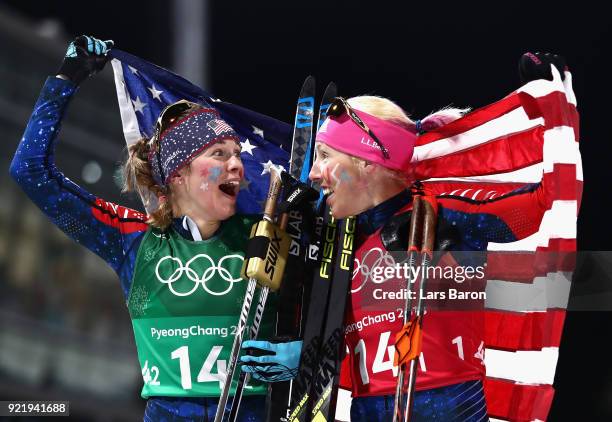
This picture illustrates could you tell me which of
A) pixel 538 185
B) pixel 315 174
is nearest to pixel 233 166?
pixel 315 174

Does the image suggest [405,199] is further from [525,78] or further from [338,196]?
[525,78]

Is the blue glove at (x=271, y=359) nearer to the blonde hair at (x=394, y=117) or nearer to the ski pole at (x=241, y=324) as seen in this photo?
the ski pole at (x=241, y=324)

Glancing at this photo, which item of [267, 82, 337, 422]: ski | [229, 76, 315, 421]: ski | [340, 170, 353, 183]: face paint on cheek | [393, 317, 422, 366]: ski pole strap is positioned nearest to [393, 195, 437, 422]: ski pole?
[393, 317, 422, 366]: ski pole strap

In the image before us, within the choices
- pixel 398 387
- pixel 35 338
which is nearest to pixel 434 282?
pixel 398 387

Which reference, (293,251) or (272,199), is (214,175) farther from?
(293,251)

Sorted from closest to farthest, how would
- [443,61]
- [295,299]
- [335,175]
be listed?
Answer: [335,175]
[295,299]
[443,61]

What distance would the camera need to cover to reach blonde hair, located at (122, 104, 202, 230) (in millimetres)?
3385

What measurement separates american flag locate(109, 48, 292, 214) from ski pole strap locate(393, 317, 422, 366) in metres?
1.24

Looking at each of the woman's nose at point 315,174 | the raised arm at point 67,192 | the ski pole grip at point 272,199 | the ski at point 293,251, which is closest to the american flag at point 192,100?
the ski at point 293,251

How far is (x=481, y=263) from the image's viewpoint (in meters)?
2.99

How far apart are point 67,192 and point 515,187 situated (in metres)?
1.61

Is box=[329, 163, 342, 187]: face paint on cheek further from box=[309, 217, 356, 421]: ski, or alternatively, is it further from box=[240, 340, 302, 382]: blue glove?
box=[240, 340, 302, 382]: blue glove

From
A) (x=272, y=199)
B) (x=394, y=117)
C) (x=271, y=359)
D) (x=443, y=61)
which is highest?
(x=443, y=61)

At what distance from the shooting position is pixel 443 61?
509cm
